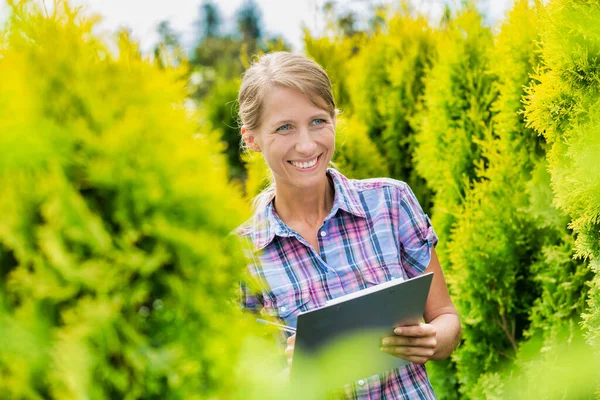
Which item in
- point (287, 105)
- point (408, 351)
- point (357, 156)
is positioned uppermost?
point (357, 156)

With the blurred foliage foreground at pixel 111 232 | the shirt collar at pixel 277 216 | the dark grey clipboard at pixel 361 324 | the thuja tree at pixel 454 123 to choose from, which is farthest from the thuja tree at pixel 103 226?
the thuja tree at pixel 454 123

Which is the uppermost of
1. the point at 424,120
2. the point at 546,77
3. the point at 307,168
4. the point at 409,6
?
the point at 409,6

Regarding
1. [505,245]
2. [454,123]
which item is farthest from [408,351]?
[454,123]

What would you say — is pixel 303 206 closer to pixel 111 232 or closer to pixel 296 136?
pixel 296 136

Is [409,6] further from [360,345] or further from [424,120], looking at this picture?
[360,345]

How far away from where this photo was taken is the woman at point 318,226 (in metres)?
2.37

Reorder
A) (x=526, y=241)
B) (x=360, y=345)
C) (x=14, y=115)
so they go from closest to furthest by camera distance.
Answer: (x=14, y=115) → (x=360, y=345) → (x=526, y=241)

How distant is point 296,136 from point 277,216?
0.37m

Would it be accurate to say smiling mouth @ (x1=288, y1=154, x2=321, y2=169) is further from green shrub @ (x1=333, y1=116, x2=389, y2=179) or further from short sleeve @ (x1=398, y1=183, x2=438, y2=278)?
green shrub @ (x1=333, y1=116, x2=389, y2=179)

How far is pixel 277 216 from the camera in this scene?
8.32 ft

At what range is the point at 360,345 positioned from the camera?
6.58 feet

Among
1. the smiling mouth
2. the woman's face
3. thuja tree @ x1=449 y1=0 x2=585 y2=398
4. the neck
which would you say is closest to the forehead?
the woman's face

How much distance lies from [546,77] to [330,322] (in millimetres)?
1432

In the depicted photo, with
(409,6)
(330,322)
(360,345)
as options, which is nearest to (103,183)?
(330,322)
